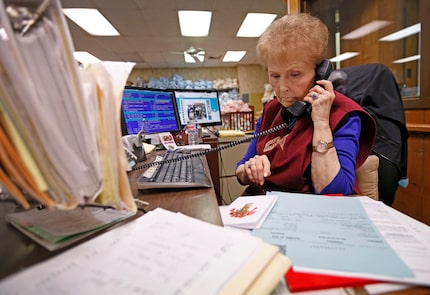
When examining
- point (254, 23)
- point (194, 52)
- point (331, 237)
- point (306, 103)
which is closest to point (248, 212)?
point (331, 237)

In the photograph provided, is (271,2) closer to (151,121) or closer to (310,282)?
(151,121)

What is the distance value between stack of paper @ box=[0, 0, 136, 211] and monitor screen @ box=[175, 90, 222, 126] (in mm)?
1713

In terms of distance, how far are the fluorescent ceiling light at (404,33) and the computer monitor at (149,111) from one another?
74.4 inches

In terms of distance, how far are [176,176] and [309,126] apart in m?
0.52

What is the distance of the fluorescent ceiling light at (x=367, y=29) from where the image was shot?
7.52ft

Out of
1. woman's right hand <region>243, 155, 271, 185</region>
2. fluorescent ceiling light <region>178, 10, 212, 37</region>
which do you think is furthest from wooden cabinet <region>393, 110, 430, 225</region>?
fluorescent ceiling light <region>178, 10, 212, 37</region>

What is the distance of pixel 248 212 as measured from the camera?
489mm

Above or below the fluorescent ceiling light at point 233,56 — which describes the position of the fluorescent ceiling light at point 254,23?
above

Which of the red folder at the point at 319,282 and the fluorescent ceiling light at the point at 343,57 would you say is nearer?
the red folder at the point at 319,282

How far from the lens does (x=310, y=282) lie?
0.29 meters

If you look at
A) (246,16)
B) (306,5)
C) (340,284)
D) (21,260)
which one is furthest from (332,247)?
(246,16)

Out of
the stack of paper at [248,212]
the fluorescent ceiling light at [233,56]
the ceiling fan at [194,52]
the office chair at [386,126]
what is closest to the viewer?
the stack of paper at [248,212]

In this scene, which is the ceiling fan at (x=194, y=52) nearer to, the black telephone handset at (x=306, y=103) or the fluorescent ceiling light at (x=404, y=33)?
the fluorescent ceiling light at (x=404, y=33)

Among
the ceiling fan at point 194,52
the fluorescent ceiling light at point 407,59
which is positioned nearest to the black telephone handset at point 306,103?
the fluorescent ceiling light at point 407,59
